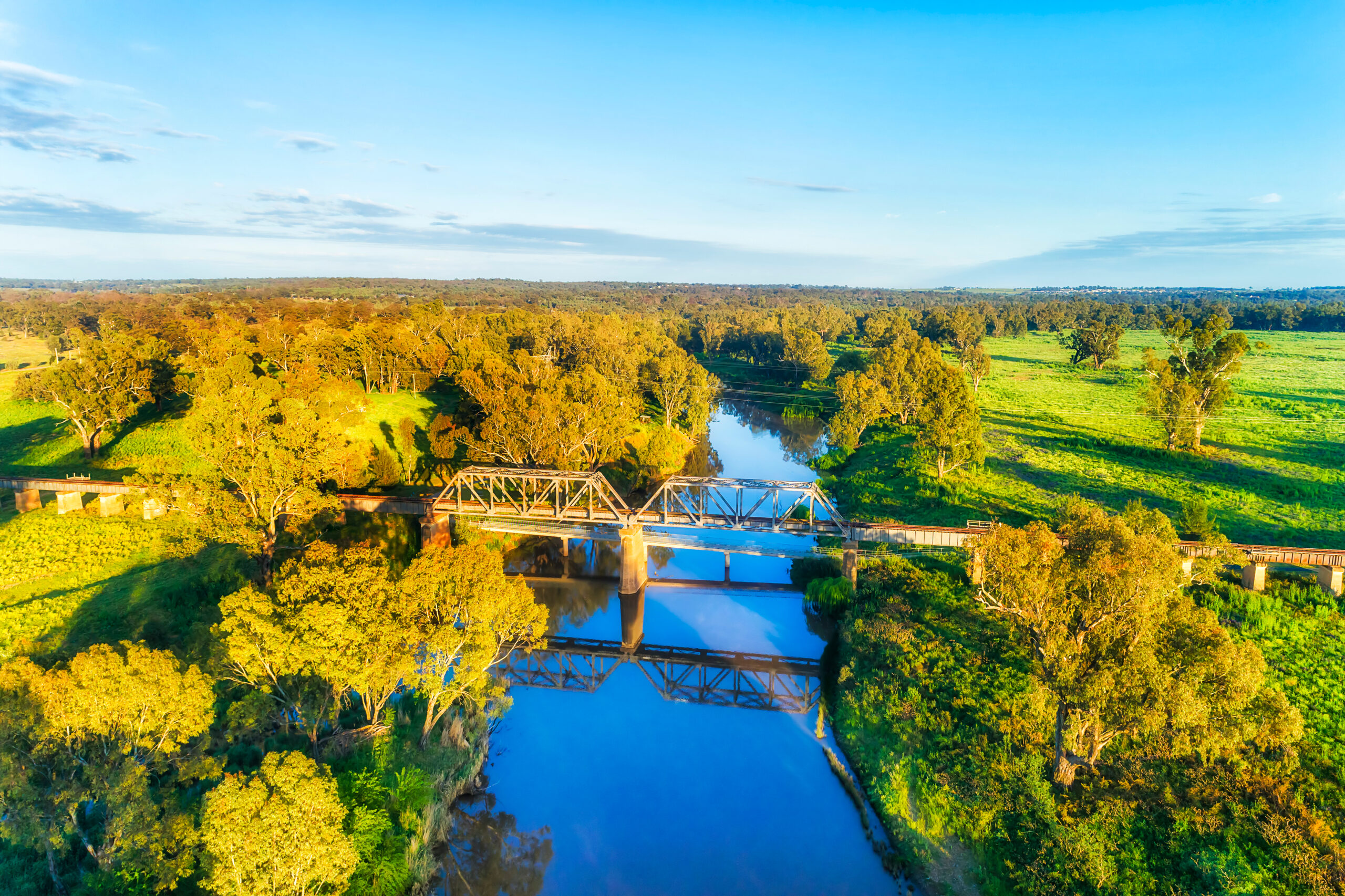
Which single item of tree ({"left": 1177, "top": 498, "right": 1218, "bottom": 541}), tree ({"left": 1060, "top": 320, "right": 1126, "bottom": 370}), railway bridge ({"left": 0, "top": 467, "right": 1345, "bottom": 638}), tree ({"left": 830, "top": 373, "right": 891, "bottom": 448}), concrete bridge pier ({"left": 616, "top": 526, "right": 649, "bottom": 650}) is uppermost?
tree ({"left": 1060, "top": 320, "right": 1126, "bottom": 370})

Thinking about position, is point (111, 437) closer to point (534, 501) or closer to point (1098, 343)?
point (534, 501)

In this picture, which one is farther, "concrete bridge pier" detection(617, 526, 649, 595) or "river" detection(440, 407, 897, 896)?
"concrete bridge pier" detection(617, 526, 649, 595)

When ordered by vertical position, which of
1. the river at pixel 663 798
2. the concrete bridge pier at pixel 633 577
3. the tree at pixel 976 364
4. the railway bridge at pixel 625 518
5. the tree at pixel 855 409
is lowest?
the river at pixel 663 798

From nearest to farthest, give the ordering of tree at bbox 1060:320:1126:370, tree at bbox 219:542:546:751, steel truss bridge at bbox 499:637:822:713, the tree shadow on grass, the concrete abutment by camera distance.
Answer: tree at bbox 219:542:546:751 → the tree shadow on grass → steel truss bridge at bbox 499:637:822:713 → the concrete abutment → tree at bbox 1060:320:1126:370

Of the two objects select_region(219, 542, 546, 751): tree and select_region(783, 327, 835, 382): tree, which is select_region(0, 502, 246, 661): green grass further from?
select_region(783, 327, 835, 382): tree

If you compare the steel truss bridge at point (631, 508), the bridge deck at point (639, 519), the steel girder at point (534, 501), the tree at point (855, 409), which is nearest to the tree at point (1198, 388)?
the bridge deck at point (639, 519)

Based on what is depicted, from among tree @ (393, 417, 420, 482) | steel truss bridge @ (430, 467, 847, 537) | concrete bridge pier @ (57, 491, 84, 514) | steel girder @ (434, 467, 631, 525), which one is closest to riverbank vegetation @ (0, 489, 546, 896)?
concrete bridge pier @ (57, 491, 84, 514)

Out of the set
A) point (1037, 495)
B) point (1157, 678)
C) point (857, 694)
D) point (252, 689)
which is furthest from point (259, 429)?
point (1037, 495)

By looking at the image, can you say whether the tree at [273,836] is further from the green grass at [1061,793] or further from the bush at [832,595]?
the bush at [832,595]
